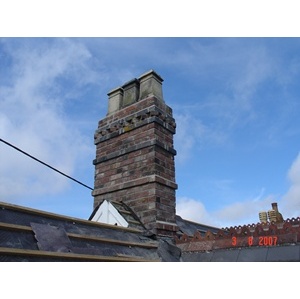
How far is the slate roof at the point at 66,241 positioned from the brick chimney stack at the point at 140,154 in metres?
0.50

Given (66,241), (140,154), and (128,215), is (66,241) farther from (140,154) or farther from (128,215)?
(140,154)

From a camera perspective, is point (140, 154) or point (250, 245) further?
point (140, 154)

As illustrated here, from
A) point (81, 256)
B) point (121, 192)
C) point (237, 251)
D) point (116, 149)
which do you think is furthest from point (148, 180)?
point (81, 256)

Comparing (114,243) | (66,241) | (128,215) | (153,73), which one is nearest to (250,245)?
(114,243)

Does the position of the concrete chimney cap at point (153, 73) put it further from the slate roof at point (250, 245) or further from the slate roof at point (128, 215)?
the slate roof at point (250, 245)

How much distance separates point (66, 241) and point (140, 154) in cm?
231

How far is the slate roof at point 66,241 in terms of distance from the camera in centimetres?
252

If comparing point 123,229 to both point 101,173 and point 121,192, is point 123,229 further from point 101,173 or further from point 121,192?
point 101,173

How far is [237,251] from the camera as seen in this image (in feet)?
11.6

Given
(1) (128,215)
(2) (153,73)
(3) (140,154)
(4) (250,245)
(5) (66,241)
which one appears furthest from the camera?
(2) (153,73)

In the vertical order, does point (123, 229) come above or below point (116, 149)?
below

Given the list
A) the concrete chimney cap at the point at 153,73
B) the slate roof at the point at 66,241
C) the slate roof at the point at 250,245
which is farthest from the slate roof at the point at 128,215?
the concrete chimney cap at the point at 153,73

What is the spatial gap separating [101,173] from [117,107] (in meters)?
1.45

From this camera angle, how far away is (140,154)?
4.98m
